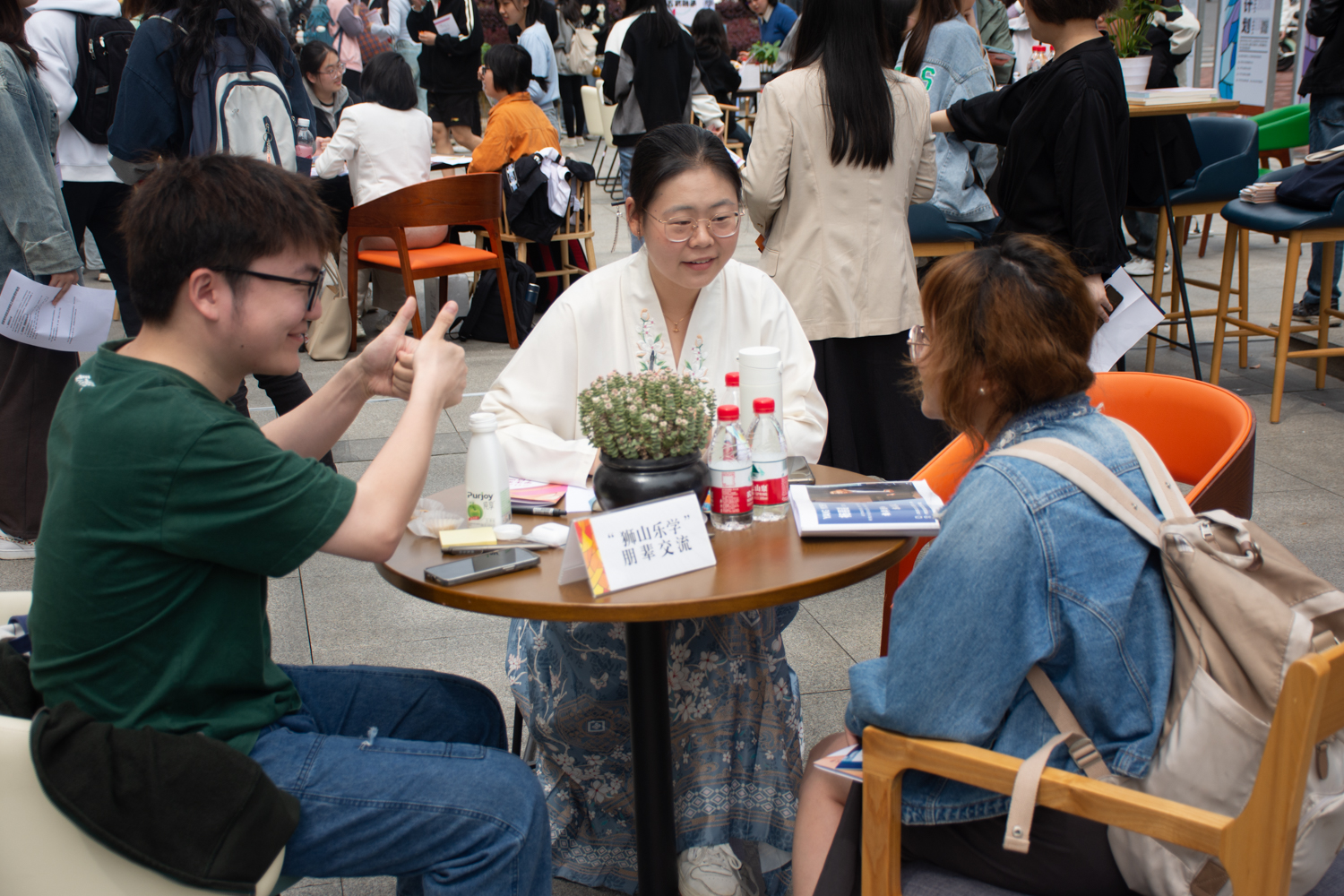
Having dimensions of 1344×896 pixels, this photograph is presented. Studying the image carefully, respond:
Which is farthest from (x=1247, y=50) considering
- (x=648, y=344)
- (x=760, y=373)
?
(x=760, y=373)

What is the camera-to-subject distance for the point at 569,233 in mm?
6523

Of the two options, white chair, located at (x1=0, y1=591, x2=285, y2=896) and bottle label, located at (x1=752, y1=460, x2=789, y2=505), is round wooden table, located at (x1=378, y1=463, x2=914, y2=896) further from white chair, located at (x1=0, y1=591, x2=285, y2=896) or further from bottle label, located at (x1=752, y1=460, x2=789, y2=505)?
white chair, located at (x1=0, y1=591, x2=285, y2=896)

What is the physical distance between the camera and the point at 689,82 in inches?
276

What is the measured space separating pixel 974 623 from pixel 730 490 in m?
0.52

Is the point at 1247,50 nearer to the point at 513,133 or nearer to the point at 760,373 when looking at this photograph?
the point at 513,133

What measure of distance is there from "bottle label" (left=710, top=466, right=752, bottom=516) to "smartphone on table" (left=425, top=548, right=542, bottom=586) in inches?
11.9

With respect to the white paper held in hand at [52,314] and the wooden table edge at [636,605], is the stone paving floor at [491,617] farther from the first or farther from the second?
the wooden table edge at [636,605]

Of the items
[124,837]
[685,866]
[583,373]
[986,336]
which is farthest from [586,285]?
[124,837]

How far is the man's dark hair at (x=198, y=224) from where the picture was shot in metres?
1.35

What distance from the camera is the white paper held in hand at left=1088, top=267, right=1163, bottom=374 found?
3002 mm

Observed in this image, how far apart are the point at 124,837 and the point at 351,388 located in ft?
2.69

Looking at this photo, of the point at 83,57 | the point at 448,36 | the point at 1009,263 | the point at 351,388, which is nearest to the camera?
the point at 1009,263

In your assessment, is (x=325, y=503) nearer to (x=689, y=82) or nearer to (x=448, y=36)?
(x=689, y=82)

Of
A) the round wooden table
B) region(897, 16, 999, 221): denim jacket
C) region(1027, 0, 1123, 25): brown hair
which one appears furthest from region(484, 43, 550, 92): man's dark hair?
the round wooden table
